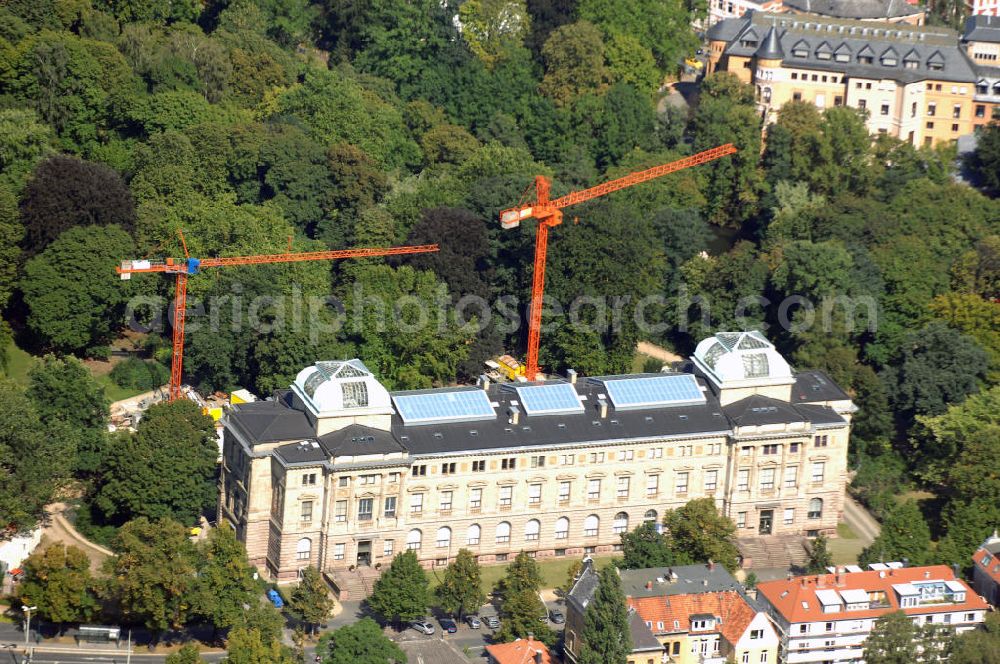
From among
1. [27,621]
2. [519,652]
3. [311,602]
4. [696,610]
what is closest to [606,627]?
[519,652]

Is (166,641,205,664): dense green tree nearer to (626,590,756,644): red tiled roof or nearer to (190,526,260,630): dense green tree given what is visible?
(190,526,260,630): dense green tree

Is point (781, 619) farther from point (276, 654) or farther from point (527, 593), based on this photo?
point (276, 654)

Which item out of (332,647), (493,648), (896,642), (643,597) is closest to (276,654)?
(332,647)

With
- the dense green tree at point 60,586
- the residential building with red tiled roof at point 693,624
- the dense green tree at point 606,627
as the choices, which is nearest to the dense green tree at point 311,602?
the dense green tree at point 60,586

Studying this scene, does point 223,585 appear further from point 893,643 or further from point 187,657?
point 893,643

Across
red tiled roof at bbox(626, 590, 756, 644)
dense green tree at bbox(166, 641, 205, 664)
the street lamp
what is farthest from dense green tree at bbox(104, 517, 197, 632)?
red tiled roof at bbox(626, 590, 756, 644)
